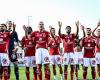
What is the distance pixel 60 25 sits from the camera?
19.8 meters

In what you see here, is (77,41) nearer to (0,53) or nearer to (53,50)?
(53,50)

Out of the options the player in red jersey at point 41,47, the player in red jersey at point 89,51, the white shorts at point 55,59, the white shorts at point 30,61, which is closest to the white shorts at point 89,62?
the player in red jersey at point 89,51

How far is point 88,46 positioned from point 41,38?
2.66m

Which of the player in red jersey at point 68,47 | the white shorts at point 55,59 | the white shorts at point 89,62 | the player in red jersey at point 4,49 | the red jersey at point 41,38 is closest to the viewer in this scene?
the player in red jersey at point 4,49

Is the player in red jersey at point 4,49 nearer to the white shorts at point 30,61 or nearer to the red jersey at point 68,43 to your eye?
the white shorts at point 30,61

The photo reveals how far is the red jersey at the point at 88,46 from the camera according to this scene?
20030mm

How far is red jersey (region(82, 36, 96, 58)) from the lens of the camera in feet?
65.7

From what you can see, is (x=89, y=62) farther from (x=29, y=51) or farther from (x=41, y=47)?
(x=29, y=51)

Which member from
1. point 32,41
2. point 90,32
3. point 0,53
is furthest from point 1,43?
point 90,32

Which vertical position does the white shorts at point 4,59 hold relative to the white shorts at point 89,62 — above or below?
above

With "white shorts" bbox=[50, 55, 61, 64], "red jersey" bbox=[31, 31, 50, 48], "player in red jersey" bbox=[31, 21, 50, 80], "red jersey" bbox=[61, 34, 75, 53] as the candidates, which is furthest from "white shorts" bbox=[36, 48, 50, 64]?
"white shorts" bbox=[50, 55, 61, 64]

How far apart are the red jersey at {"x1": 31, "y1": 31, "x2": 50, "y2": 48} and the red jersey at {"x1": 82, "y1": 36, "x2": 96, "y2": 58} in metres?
2.12

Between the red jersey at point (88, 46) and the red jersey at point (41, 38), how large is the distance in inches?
83.7

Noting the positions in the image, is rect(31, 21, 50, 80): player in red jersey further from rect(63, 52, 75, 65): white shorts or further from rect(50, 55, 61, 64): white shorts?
rect(50, 55, 61, 64): white shorts
